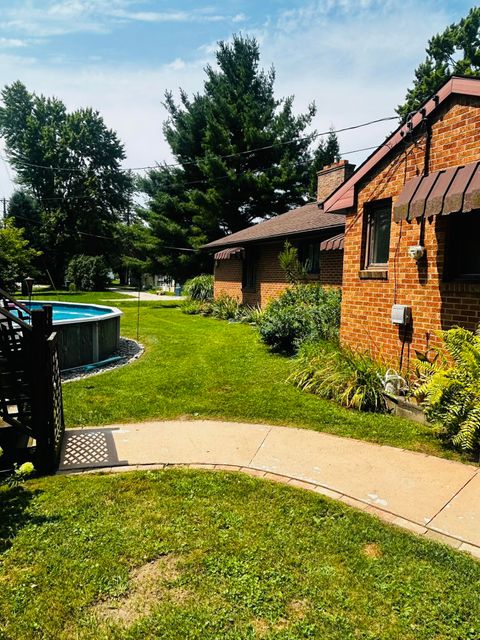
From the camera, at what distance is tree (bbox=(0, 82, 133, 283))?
41750mm

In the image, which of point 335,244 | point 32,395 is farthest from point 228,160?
point 32,395

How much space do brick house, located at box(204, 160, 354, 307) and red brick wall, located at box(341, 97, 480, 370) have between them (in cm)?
440

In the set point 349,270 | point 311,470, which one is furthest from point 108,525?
point 349,270

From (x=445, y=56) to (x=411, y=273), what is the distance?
37.3 metres

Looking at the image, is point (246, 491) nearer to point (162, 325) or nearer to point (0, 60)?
point (0, 60)

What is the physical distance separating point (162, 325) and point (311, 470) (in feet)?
41.4

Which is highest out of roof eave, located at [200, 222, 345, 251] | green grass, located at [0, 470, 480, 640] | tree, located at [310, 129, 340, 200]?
tree, located at [310, 129, 340, 200]

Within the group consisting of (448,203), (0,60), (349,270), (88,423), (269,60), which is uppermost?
(269,60)

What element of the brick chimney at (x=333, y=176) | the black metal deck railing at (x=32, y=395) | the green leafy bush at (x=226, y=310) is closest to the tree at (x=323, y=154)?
the green leafy bush at (x=226, y=310)

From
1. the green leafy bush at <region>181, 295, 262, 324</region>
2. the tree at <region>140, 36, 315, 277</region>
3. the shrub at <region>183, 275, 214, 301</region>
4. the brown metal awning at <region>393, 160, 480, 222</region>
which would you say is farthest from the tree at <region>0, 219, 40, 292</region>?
the brown metal awning at <region>393, 160, 480, 222</region>

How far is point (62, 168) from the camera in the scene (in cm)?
4319

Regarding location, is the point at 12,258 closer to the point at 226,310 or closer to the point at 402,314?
the point at 226,310

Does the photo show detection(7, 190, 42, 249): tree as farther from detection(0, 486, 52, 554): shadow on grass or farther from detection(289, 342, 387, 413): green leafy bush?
detection(0, 486, 52, 554): shadow on grass

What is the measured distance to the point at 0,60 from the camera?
10.2m
